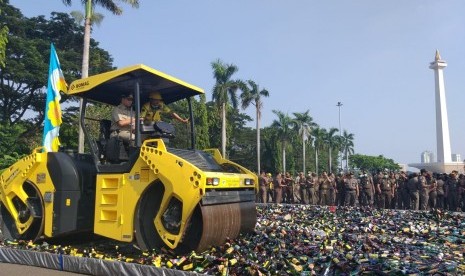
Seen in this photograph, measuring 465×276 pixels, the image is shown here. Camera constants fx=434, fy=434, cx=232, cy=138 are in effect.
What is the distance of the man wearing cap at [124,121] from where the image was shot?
6818 millimetres

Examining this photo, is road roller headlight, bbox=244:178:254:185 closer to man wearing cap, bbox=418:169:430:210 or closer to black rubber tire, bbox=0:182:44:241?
black rubber tire, bbox=0:182:44:241

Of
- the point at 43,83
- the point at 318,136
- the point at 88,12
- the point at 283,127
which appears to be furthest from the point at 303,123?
the point at 88,12

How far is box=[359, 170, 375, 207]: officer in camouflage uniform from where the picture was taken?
18938 millimetres

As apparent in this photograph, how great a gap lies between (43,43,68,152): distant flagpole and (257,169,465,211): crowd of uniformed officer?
460 inches

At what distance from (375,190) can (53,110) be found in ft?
45.0

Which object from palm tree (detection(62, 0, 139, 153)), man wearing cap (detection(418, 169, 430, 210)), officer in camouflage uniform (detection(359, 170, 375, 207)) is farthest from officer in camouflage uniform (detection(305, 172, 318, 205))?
palm tree (detection(62, 0, 139, 153))

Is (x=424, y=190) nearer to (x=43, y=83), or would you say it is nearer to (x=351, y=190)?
(x=351, y=190)

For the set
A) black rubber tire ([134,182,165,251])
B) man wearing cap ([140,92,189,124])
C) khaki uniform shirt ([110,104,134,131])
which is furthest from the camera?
man wearing cap ([140,92,189,124])

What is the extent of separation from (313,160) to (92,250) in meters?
79.1

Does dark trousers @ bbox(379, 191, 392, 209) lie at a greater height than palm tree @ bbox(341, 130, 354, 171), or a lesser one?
lesser

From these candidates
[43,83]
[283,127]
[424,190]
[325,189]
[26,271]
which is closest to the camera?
[26,271]

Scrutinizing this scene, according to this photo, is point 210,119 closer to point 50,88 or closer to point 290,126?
point 290,126

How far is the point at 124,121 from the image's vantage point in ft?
22.4

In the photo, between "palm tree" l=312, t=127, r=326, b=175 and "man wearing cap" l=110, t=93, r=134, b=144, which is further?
"palm tree" l=312, t=127, r=326, b=175
